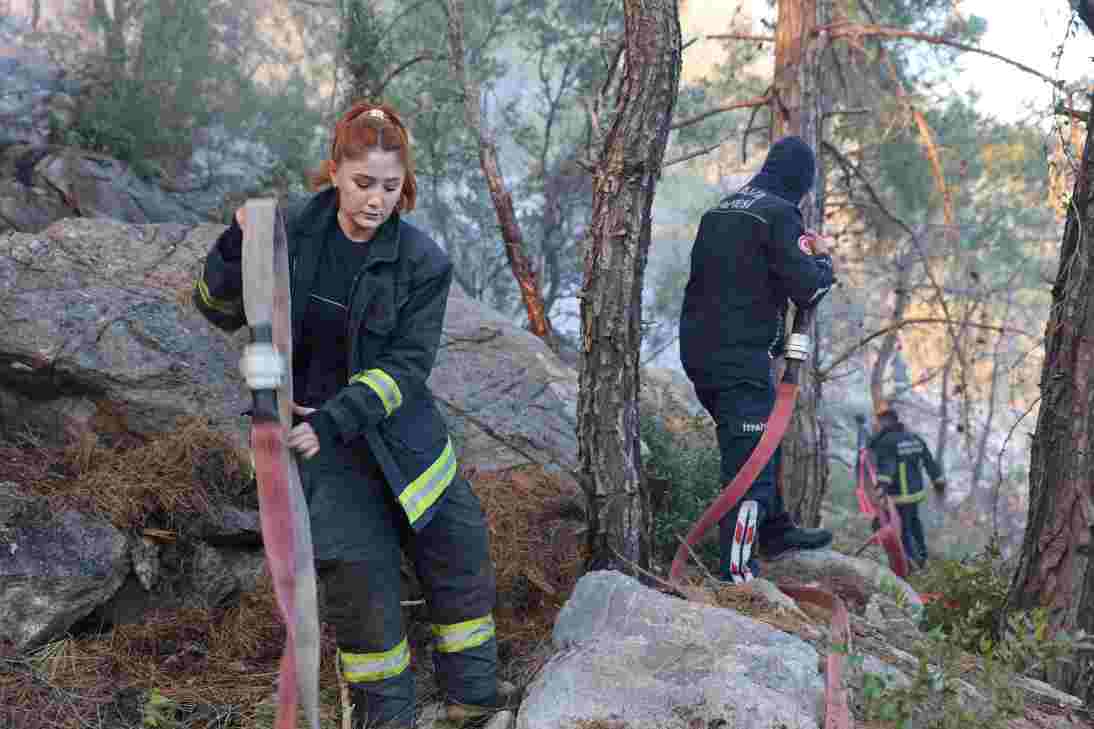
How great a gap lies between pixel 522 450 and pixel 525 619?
51.0 inches

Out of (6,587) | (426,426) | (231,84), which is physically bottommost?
(6,587)

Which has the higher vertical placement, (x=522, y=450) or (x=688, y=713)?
(x=522, y=450)

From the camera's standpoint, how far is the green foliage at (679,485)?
16.1ft

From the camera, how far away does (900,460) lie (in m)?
10.1

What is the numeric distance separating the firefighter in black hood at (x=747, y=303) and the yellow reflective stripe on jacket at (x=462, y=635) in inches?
63.0

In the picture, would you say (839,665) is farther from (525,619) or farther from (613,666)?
(525,619)

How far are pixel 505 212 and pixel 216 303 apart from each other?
14.5 ft

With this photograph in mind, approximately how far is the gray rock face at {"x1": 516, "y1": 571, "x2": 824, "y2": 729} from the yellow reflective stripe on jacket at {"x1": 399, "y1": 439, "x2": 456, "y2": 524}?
750mm

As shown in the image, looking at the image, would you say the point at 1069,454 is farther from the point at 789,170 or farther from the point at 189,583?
the point at 189,583

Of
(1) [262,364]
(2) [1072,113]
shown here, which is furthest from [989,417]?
(1) [262,364]

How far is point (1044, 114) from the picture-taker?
14.9 ft

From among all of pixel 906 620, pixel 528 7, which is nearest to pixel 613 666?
pixel 906 620

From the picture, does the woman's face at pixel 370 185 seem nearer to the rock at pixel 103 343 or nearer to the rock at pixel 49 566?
the rock at pixel 49 566

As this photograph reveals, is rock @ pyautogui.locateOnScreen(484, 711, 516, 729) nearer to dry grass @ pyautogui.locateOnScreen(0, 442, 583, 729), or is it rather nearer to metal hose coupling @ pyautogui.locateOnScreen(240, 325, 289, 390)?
dry grass @ pyautogui.locateOnScreen(0, 442, 583, 729)
